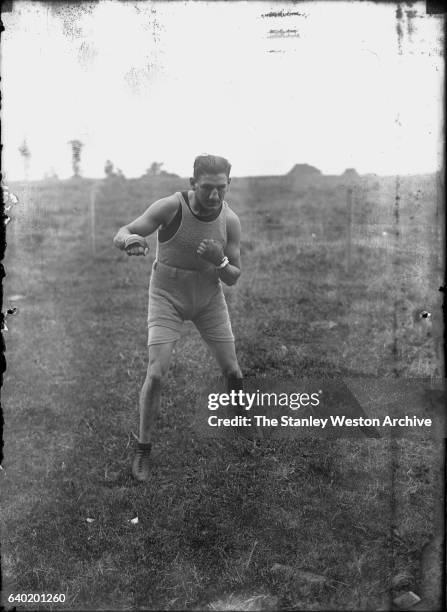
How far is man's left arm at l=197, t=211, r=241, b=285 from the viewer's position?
157 inches

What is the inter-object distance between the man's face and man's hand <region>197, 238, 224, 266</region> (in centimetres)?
33

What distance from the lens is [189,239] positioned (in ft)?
13.9

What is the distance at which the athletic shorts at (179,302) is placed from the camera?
14.1 ft

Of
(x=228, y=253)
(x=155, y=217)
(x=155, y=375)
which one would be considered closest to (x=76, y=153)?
(x=155, y=217)

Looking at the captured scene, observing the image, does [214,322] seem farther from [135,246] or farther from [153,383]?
[135,246]

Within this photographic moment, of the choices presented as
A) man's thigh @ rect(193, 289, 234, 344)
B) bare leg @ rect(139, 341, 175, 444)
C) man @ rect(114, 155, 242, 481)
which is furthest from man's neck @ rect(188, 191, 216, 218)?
bare leg @ rect(139, 341, 175, 444)

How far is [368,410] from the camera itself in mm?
4289

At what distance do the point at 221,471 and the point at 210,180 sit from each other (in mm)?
2195

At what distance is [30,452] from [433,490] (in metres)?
3.21

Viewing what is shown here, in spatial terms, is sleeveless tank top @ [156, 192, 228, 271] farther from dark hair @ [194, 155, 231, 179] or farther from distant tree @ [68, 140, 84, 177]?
distant tree @ [68, 140, 84, 177]

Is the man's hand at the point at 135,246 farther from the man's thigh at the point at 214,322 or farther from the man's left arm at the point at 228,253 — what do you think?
the man's thigh at the point at 214,322

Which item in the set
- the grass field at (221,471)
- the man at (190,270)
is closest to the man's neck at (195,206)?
the man at (190,270)

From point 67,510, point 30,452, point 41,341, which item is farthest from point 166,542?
point 41,341

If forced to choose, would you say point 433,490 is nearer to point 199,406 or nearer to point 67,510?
point 199,406
